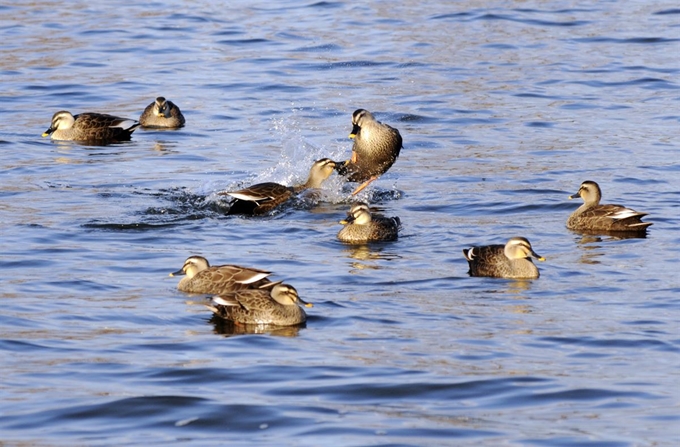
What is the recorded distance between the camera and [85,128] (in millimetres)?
20766

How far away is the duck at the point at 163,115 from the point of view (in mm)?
A: 21031

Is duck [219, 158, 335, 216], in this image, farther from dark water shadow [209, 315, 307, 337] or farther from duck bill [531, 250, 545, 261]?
dark water shadow [209, 315, 307, 337]

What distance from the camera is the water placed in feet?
30.2

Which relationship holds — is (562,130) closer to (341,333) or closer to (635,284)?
(635,284)

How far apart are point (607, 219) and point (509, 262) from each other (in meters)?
2.43

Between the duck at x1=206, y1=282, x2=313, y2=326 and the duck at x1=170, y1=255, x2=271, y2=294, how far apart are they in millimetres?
551

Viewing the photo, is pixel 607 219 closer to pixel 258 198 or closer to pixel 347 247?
pixel 347 247

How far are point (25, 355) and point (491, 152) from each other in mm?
10059

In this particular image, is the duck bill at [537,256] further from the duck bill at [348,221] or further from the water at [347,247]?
the duck bill at [348,221]

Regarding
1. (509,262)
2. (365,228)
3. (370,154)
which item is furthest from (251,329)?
(370,154)

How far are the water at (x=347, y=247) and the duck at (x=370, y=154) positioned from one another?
0.45m

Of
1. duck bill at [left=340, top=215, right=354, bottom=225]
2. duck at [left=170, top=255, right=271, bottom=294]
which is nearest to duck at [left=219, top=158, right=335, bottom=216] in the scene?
duck bill at [left=340, top=215, right=354, bottom=225]

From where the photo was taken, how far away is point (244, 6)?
3303 centimetres

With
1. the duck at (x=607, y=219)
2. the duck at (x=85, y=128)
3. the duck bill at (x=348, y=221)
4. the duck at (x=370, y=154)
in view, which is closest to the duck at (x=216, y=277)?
the duck bill at (x=348, y=221)
